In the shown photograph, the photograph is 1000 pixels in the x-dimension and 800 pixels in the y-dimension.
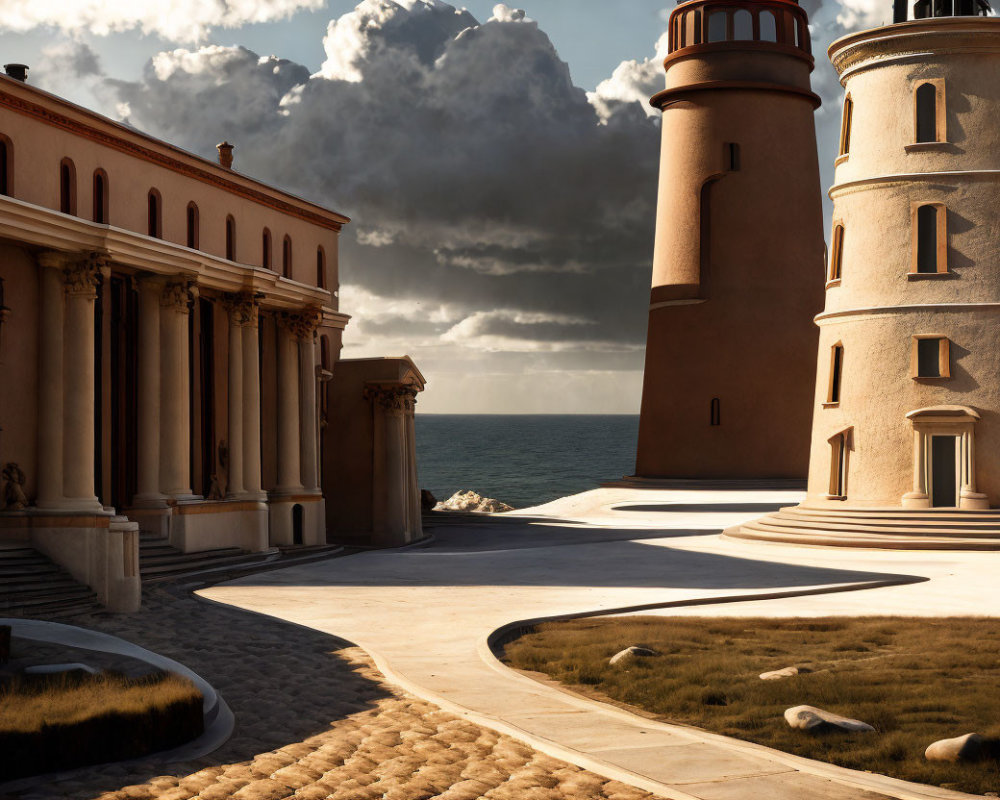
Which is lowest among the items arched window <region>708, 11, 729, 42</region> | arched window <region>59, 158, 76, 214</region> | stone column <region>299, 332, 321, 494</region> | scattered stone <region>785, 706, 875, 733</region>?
scattered stone <region>785, 706, 875, 733</region>

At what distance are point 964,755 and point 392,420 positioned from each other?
86.2 ft

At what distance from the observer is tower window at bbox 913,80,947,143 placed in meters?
32.0

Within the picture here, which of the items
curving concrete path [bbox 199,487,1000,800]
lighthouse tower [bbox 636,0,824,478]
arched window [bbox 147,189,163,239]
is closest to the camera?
curving concrete path [bbox 199,487,1000,800]

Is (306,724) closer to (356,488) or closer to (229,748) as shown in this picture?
(229,748)

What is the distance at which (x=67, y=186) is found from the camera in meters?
27.0

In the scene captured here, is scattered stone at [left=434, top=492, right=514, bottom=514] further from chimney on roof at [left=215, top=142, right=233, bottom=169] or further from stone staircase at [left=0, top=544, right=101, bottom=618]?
stone staircase at [left=0, top=544, right=101, bottom=618]

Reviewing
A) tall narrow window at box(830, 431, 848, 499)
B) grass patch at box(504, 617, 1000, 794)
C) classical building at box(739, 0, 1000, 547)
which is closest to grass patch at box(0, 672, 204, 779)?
grass patch at box(504, 617, 1000, 794)

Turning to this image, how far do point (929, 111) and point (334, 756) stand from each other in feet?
89.2

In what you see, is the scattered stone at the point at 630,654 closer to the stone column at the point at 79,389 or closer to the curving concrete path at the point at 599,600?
the curving concrete path at the point at 599,600

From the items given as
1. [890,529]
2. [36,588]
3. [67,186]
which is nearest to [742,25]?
[890,529]

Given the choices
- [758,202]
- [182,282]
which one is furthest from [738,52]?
[182,282]

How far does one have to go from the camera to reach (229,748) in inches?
407

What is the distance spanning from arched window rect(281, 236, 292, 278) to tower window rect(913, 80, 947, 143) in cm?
1742

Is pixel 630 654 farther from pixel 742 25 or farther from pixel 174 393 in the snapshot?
pixel 742 25
